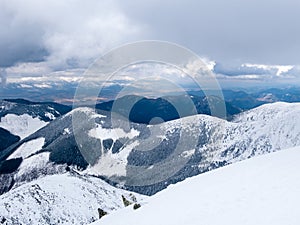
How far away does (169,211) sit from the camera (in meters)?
23.7

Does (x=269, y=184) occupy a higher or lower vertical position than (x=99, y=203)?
higher

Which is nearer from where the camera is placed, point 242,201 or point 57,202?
point 242,201

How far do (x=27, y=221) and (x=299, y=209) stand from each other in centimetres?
13471

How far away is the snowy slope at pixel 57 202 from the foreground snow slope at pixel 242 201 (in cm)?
12138

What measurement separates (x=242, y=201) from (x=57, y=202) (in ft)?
474

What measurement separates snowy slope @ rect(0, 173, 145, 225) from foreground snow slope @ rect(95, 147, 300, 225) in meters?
121

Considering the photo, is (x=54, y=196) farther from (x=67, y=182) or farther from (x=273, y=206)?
(x=273, y=206)

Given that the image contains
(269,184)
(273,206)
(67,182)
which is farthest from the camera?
(67,182)

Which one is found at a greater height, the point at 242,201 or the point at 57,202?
the point at 242,201

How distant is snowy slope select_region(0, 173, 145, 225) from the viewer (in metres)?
134

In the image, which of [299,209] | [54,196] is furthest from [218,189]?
[54,196]

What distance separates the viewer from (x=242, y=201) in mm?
20000

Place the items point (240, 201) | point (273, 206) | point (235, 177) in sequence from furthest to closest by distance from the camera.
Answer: point (235, 177), point (240, 201), point (273, 206)

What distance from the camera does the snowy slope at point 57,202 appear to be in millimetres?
134500
